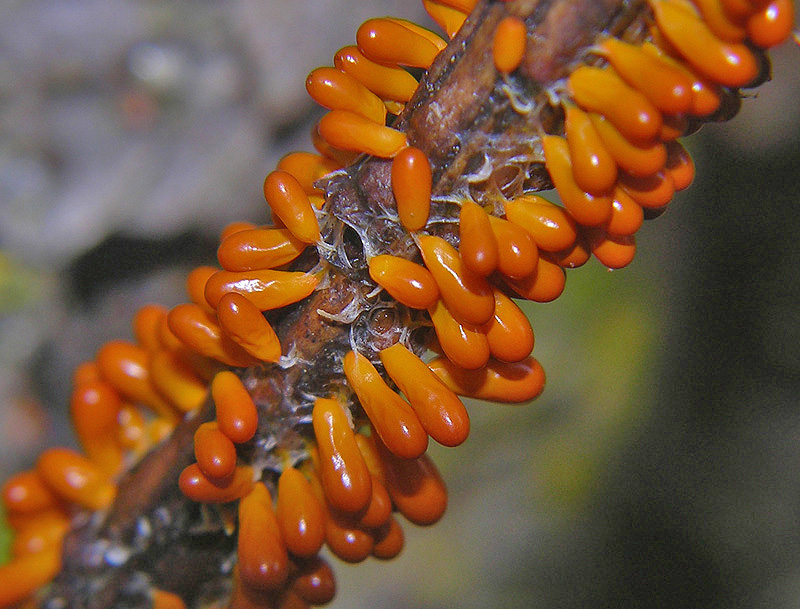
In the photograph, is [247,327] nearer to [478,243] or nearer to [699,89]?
[478,243]

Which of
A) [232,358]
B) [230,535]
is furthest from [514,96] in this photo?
[230,535]

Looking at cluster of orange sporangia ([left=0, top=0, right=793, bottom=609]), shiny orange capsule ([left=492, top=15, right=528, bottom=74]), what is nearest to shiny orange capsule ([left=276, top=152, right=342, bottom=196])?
cluster of orange sporangia ([left=0, top=0, right=793, bottom=609])

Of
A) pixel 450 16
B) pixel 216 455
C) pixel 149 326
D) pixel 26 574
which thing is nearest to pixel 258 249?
pixel 216 455

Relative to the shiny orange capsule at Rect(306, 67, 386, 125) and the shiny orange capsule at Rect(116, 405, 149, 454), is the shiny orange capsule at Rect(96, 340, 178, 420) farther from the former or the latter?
the shiny orange capsule at Rect(306, 67, 386, 125)

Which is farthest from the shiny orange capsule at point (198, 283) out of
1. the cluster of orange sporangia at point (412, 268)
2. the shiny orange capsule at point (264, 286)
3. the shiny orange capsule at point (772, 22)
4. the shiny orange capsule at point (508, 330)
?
the shiny orange capsule at point (772, 22)

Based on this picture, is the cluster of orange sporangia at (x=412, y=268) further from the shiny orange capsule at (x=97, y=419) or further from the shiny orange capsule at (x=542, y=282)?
the shiny orange capsule at (x=97, y=419)

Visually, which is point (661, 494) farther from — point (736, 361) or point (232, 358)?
point (232, 358)
